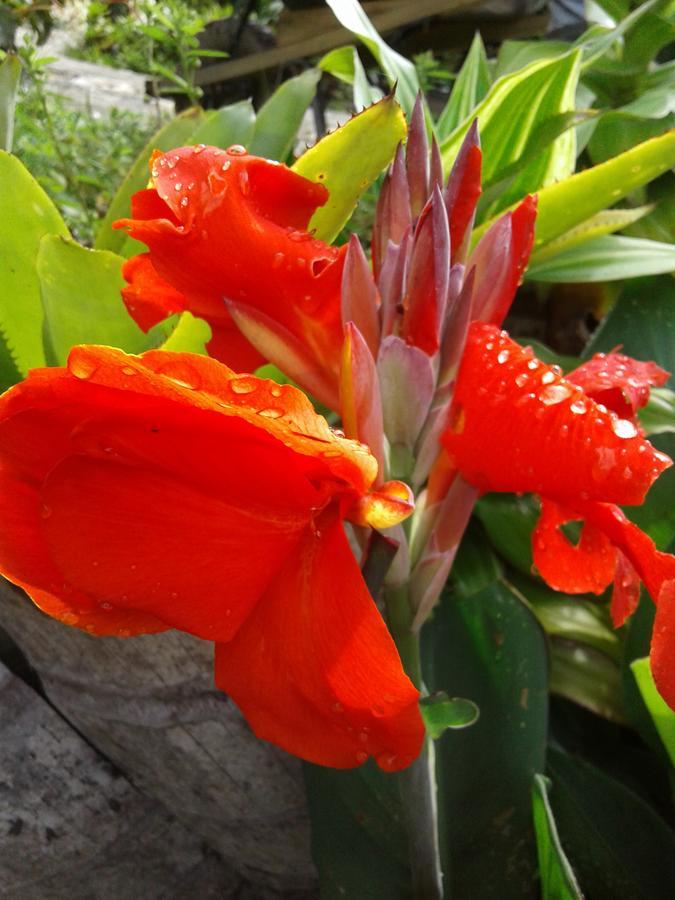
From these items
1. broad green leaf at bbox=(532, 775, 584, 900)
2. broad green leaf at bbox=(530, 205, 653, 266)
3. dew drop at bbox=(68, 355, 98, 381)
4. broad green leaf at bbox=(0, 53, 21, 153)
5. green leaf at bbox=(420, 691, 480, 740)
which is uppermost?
broad green leaf at bbox=(0, 53, 21, 153)

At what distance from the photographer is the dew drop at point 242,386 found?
0.27m

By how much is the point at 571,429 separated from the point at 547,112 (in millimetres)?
652

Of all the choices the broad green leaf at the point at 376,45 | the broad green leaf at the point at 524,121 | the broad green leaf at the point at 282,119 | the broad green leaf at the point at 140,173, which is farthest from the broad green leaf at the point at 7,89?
the broad green leaf at the point at 524,121

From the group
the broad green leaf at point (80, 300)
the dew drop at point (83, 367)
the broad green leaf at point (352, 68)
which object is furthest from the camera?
the broad green leaf at point (352, 68)

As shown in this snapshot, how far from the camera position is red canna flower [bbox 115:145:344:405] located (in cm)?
35

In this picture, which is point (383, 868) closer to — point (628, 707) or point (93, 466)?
point (628, 707)

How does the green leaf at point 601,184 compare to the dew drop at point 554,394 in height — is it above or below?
below

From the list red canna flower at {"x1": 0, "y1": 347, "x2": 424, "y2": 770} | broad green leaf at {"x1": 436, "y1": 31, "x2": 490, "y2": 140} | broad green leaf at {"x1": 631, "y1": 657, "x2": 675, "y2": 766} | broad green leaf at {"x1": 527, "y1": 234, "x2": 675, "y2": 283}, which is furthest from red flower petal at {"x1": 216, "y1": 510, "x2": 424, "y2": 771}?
broad green leaf at {"x1": 436, "y1": 31, "x2": 490, "y2": 140}

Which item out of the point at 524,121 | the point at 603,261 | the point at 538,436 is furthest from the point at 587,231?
the point at 538,436

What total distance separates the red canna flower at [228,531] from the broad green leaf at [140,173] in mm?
463

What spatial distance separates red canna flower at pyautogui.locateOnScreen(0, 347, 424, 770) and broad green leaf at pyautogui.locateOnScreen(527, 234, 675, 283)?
599mm

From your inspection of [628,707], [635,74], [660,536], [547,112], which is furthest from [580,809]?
[635,74]

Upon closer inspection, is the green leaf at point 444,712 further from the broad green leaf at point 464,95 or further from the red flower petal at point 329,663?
the broad green leaf at point 464,95

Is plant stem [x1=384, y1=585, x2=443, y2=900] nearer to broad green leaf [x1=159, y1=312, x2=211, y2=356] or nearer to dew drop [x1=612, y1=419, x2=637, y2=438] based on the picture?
dew drop [x1=612, y1=419, x2=637, y2=438]
